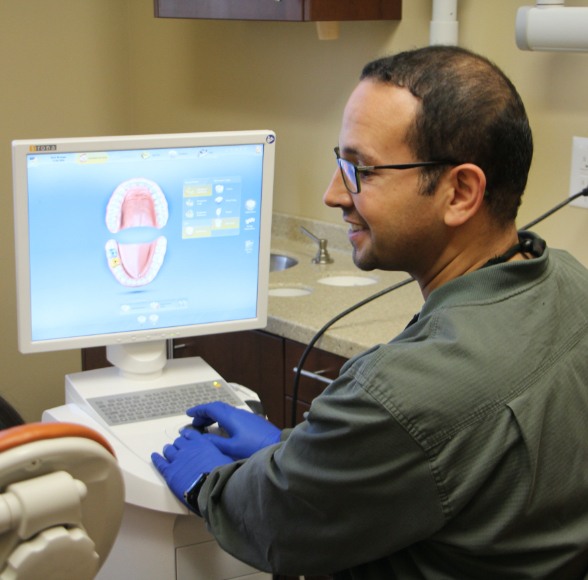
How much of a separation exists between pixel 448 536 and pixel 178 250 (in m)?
0.82

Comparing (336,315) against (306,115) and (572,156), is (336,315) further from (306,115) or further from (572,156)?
(306,115)

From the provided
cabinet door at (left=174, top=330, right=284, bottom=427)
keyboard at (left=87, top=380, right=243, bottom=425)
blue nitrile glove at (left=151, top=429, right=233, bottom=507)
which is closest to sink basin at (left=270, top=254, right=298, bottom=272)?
cabinet door at (left=174, top=330, right=284, bottom=427)

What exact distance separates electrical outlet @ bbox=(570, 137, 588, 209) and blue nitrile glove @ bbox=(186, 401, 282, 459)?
0.95 m

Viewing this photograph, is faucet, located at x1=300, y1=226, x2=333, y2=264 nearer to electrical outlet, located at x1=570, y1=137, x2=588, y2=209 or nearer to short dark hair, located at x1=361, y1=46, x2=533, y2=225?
electrical outlet, located at x1=570, y1=137, x2=588, y2=209

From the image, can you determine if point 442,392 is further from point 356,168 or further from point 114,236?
point 114,236

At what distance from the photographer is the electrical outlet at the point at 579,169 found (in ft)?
7.29

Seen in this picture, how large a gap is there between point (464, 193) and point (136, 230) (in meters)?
0.67

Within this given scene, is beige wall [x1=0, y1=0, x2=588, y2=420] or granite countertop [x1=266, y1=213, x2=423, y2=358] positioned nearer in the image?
granite countertop [x1=266, y1=213, x2=423, y2=358]

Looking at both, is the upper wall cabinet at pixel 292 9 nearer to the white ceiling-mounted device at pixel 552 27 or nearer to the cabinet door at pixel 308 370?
the white ceiling-mounted device at pixel 552 27

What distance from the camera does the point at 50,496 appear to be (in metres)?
1.00

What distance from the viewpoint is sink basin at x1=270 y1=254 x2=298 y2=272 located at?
281 centimetres

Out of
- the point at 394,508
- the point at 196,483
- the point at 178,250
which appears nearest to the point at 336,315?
the point at 178,250

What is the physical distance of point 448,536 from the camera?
1.19 metres

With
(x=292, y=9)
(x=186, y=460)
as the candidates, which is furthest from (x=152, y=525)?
(x=292, y=9)
